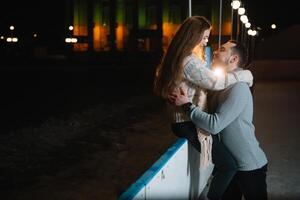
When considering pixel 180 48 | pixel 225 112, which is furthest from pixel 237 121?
pixel 180 48

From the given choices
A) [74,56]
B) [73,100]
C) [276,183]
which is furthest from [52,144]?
[74,56]

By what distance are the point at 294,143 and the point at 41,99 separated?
46.5 feet

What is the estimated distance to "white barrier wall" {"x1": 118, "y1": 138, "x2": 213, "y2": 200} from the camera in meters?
3.23

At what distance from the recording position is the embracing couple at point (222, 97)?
3836 mm

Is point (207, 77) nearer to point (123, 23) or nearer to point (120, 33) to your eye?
point (120, 33)

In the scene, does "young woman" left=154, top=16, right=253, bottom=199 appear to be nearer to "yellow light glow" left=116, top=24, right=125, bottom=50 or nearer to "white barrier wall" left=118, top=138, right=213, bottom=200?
"white barrier wall" left=118, top=138, right=213, bottom=200

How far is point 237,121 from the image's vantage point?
12.7ft

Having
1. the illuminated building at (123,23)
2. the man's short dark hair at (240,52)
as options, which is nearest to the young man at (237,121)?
the man's short dark hair at (240,52)

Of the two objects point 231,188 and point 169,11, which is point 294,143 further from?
point 169,11

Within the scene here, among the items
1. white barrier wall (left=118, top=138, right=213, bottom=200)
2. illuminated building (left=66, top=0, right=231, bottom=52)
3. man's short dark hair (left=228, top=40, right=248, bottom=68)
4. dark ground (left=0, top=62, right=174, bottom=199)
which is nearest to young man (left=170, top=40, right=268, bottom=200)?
man's short dark hair (left=228, top=40, right=248, bottom=68)

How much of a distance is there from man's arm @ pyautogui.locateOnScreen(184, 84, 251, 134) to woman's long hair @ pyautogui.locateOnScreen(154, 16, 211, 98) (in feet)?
0.89

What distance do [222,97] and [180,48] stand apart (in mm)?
469

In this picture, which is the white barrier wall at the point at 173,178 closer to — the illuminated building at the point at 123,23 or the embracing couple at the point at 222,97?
the embracing couple at the point at 222,97

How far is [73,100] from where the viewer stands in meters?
21.7
